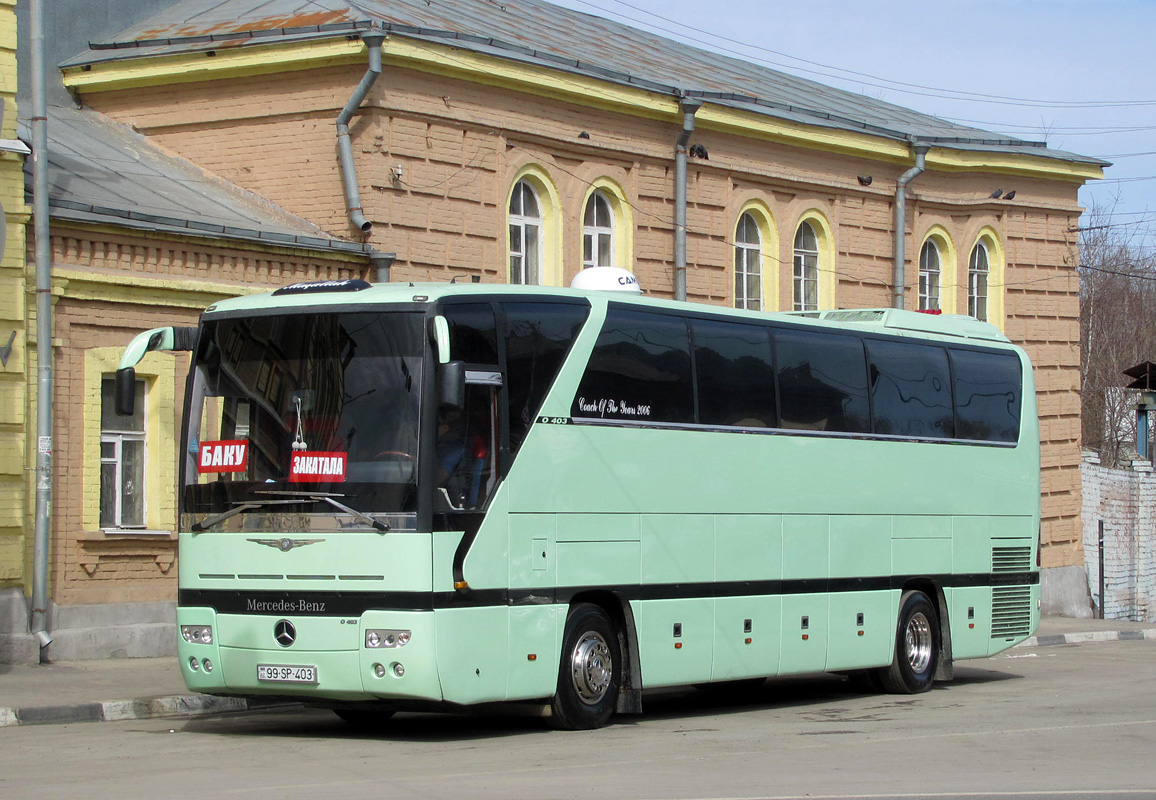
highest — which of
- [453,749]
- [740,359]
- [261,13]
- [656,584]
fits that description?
[261,13]

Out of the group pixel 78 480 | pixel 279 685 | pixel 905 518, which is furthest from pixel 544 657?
pixel 78 480

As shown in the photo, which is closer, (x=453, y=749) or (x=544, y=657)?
(x=453, y=749)

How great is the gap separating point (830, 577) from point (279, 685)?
18.3 feet

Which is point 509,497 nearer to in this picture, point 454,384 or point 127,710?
→ point 454,384

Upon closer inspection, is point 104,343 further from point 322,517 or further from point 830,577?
point 830,577

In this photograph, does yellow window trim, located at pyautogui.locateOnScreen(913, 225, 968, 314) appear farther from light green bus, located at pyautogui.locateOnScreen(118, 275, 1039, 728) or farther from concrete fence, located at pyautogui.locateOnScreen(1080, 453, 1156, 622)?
light green bus, located at pyautogui.locateOnScreen(118, 275, 1039, 728)

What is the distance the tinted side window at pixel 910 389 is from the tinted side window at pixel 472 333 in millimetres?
5027

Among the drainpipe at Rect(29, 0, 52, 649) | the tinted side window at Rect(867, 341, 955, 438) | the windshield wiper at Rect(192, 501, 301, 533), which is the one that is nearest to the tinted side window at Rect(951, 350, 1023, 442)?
the tinted side window at Rect(867, 341, 955, 438)

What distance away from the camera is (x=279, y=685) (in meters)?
11.7

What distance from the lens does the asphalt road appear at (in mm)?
9250

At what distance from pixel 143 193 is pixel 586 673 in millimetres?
9191

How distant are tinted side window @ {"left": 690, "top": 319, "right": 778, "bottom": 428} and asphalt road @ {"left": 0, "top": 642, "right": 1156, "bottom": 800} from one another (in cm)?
246

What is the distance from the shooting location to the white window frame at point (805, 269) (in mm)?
27109

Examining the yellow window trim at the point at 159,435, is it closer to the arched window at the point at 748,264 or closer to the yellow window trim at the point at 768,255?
the arched window at the point at 748,264
